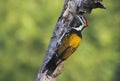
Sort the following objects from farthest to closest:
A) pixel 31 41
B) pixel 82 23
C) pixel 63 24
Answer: pixel 31 41, pixel 82 23, pixel 63 24

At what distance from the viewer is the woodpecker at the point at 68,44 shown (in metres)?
3.71

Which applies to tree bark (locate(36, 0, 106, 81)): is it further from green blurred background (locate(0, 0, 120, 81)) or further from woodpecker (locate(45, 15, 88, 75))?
green blurred background (locate(0, 0, 120, 81))

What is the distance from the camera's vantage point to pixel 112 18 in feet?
25.8

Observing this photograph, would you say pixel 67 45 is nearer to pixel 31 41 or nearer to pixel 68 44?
pixel 68 44

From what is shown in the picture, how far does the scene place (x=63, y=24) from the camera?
12.2 feet

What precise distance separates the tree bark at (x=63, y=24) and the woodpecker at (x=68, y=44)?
0.02m

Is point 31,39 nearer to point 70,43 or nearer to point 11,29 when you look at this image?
point 11,29

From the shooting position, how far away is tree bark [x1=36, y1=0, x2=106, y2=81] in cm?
371

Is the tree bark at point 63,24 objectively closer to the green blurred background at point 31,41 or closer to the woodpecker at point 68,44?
the woodpecker at point 68,44

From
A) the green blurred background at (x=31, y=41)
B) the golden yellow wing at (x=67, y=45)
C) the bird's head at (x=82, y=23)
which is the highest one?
the bird's head at (x=82, y=23)

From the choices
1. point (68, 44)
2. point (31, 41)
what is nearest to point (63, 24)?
point (68, 44)

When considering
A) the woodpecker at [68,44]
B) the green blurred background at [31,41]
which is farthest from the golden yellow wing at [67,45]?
the green blurred background at [31,41]

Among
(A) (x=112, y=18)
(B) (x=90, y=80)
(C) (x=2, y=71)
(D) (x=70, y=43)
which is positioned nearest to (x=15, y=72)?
(C) (x=2, y=71)

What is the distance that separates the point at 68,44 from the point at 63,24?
0.13 m
